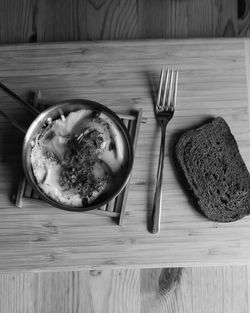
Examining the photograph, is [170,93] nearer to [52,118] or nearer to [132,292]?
[52,118]

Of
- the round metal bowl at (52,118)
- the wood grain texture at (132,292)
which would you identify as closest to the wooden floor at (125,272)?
the wood grain texture at (132,292)

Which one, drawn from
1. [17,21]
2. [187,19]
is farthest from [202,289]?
[17,21]

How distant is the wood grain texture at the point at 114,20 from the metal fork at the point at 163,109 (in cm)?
14

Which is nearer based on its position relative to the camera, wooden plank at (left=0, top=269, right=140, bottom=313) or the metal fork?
the metal fork

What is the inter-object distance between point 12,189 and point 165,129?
0.39 metres

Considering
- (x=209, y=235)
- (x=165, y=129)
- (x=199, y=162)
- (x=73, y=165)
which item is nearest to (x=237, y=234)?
(x=209, y=235)

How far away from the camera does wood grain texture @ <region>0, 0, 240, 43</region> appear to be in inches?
41.2

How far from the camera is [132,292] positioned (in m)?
1.08

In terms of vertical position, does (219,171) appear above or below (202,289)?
above

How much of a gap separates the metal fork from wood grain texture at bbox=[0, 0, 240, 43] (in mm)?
143

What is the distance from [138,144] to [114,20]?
13.4 inches

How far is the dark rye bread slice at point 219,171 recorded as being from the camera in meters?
0.96

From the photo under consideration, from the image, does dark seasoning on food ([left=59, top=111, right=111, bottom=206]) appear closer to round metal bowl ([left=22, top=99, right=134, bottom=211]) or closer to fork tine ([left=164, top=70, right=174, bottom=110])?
round metal bowl ([left=22, top=99, right=134, bottom=211])

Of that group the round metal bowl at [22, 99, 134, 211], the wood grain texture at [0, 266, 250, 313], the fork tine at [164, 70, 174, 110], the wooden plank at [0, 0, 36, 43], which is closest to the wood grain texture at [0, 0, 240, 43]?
the wooden plank at [0, 0, 36, 43]
